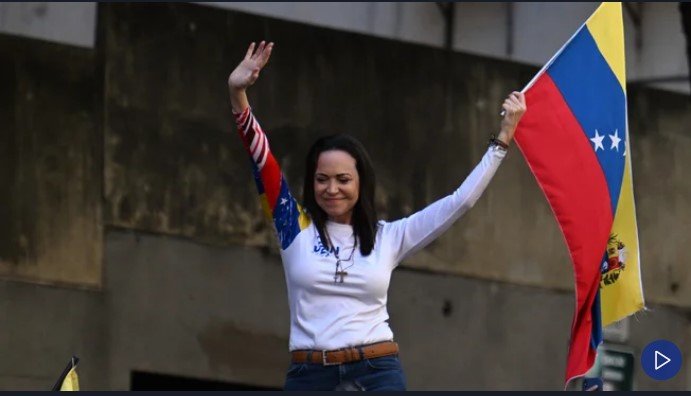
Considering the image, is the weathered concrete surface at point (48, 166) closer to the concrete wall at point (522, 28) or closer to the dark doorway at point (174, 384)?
the dark doorway at point (174, 384)

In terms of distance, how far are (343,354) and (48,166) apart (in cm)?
491

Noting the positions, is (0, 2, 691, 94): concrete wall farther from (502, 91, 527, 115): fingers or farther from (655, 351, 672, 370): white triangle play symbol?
(502, 91, 527, 115): fingers

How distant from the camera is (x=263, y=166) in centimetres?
793

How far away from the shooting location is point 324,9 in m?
15.7

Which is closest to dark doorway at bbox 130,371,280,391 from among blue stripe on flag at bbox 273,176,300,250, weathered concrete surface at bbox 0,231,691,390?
weathered concrete surface at bbox 0,231,691,390

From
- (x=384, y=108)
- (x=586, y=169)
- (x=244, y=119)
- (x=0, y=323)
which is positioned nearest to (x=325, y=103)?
(x=384, y=108)

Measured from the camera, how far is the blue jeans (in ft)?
25.0

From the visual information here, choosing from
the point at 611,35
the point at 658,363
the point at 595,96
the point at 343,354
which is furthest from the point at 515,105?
the point at 658,363

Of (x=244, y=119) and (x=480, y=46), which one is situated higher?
(x=480, y=46)

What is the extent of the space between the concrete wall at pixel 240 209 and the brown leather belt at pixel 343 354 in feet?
14.1

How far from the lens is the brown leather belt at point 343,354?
7.66 metres

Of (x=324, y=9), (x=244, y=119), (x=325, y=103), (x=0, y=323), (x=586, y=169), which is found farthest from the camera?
(x=324, y=9)

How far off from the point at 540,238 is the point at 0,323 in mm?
3940

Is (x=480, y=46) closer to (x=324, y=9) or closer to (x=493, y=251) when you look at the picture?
(x=324, y=9)
